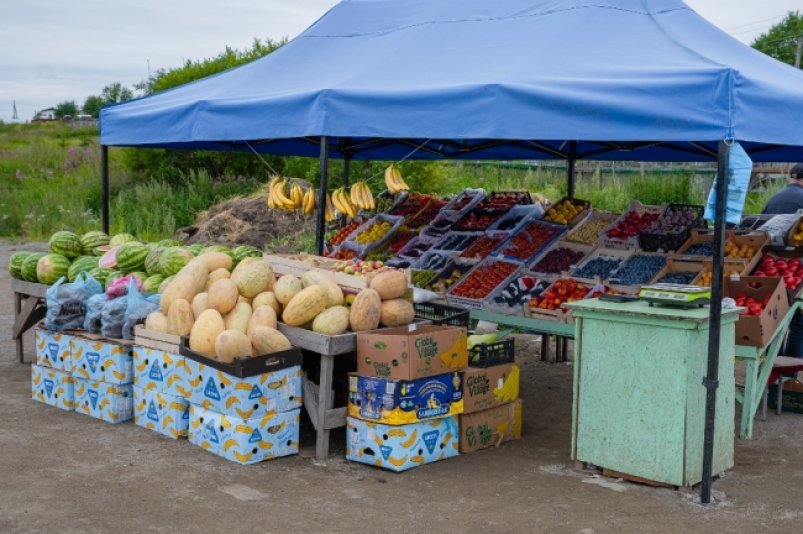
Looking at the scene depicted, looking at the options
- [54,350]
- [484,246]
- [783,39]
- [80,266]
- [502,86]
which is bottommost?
[54,350]

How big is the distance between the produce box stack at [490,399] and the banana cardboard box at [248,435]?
3.85ft

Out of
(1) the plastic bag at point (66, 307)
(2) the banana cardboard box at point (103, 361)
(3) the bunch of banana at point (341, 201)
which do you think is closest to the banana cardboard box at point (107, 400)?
(2) the banana cardboard box at point (103, 361)

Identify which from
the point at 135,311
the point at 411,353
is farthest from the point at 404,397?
the point at 135,311

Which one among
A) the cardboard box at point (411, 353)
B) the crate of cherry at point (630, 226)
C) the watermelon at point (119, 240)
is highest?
the crate of cherry at point (630, 226)

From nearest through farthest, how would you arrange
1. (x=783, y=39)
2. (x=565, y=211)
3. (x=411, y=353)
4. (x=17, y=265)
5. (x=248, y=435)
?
1. (x=411, y=353)
2. (x=248, y=435)
3. (x=17, y=265)
4. (x=565, y=211)
5. (x=783, y=39)

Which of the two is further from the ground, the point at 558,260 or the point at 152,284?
the point at 558,260

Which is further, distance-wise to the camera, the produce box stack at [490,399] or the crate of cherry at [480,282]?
the crate of cherry at [480,282]

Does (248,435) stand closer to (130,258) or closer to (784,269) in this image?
(130,258)

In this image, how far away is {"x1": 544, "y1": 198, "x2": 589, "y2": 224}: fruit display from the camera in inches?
348

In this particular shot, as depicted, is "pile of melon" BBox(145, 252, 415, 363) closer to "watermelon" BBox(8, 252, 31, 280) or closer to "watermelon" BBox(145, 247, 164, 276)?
"watermelon" BBox(145, 247, 164, 276)

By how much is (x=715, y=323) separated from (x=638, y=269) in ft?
8.04

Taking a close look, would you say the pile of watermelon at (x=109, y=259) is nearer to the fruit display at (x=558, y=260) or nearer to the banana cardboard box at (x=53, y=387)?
the banana cardboard box at (x=53, y=387)

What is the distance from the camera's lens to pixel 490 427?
6215mm

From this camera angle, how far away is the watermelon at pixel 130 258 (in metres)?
7.55
